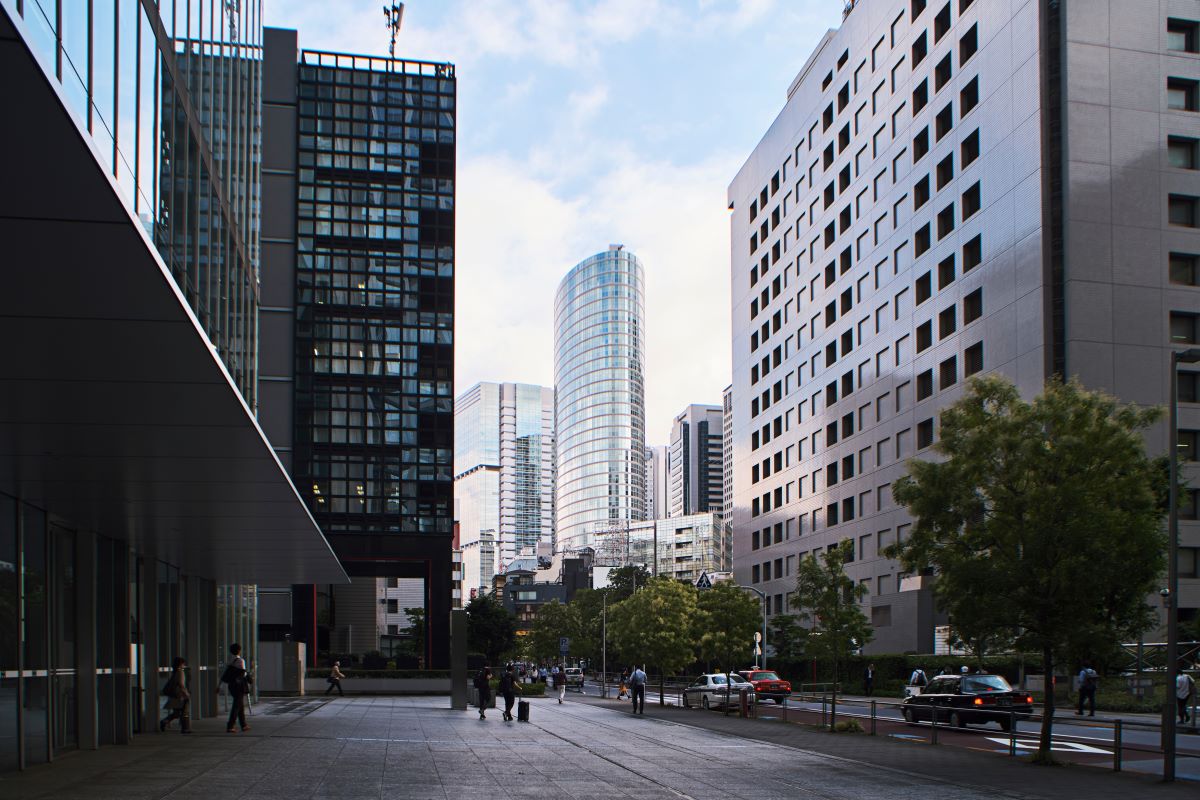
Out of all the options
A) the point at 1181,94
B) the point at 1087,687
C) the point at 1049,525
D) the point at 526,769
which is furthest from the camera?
the point at 1181,94

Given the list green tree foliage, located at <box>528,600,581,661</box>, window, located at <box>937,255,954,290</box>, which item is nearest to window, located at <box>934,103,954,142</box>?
window, located at <box>937,255,954,290</box>

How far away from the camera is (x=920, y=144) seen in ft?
215

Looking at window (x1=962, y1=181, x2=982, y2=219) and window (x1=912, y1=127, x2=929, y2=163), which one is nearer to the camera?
window (x1=962, y1=181, x2=982, y2=219)

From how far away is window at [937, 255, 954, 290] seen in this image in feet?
202

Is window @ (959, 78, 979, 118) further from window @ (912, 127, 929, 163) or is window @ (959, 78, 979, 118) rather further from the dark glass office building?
the dark glass office building

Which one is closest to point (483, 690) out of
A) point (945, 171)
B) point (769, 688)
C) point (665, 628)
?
point (665, 628)

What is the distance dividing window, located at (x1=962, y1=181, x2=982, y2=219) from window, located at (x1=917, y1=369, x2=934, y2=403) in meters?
8.30

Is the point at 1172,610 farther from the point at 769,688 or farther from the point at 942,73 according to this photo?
the point at 942,73

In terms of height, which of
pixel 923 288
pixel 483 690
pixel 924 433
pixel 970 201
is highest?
pixel 970 201

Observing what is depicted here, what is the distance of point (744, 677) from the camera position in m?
52.9

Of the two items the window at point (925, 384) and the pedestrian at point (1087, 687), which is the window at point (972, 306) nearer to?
the window at point (925, 384)

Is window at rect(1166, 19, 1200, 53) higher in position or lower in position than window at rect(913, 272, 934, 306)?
higher

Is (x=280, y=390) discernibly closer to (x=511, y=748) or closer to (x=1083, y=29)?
(x=1083, y=29)

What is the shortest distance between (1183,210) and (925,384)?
594 inches
